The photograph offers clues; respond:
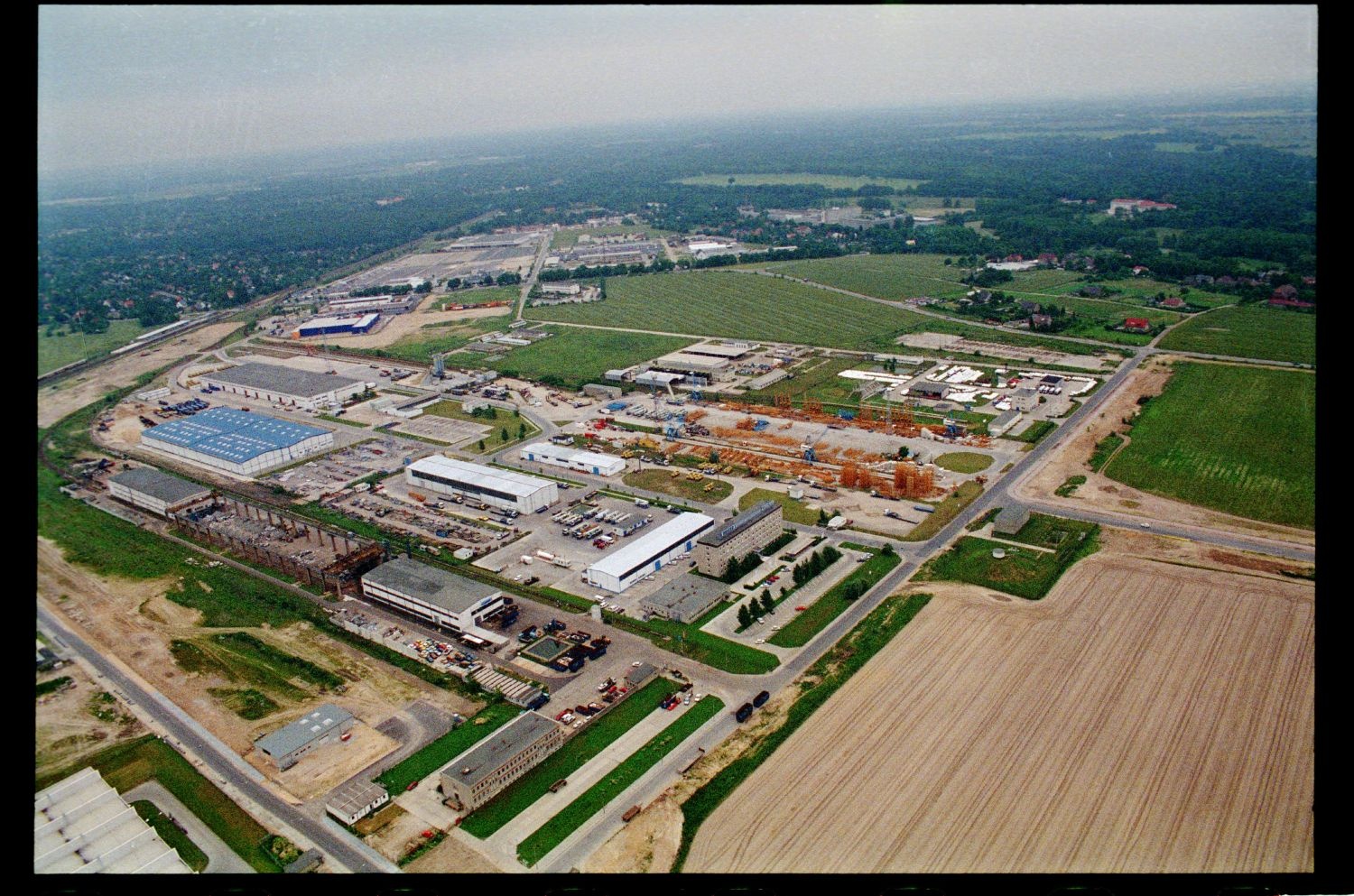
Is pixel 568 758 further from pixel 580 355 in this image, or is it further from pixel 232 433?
pixel 580 355

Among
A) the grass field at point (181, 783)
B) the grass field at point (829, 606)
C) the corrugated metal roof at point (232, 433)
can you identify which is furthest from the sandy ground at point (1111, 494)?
the corrugated metal roof at point (232, 433)

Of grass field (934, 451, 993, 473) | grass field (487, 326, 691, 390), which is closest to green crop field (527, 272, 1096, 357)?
grass field (487, 326, 691, 390)

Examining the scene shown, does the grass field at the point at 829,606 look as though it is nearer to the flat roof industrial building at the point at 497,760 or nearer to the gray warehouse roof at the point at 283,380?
the flat roof industrial building at the point at 497,760

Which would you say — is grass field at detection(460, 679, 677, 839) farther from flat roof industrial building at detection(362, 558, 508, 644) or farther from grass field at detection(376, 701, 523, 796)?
flat roof industrial building at detection(362, 558, 508, 644)

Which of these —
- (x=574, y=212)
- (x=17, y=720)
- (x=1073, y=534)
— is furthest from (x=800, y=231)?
(x=17, y=720)

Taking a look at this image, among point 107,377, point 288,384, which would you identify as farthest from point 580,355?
point 107,377

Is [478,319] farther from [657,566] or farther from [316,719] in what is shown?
[316,719]
